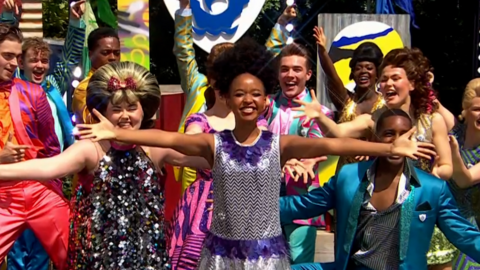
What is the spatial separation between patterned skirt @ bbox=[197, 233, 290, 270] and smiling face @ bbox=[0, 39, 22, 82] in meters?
1.71

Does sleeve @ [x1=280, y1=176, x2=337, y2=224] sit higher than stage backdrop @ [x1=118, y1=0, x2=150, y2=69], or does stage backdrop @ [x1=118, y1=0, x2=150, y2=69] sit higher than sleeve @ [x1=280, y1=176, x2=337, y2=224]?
stage backdrop @ [x1=118, y1=0, x2=150, y2=69]

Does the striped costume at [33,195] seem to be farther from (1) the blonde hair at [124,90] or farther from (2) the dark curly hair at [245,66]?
(2) the dark curly hair at [245,66]

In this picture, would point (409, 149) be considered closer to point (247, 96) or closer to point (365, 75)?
point (247, 96)

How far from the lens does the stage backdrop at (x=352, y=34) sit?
25.9 feet

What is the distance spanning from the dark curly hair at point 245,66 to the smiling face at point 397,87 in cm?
103

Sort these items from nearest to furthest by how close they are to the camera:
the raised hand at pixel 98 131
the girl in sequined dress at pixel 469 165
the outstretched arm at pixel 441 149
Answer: the raised hand at pixel 98 131
the outstretched arm at pixel 441 149
the girl in sequined dress at pixel 469 165

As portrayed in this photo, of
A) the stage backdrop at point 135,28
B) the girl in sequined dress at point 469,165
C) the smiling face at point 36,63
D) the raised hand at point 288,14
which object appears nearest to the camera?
the girl in sequined dress at point 469,165

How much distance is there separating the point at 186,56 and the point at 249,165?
1930 millimetres

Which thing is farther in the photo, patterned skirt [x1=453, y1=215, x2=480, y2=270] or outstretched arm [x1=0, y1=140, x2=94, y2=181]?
patterned skirt [x1=453, y1=215, x2=480, y2=270]

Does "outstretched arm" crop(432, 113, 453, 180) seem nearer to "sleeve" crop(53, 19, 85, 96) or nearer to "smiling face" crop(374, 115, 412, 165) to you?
"smiling face" crop(374, 115, 412, 165)

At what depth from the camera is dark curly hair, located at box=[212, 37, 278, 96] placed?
4.07 m

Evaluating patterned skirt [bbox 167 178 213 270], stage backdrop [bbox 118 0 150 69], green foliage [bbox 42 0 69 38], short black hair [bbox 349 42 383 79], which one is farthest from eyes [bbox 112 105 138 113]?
green foliage [bbox 42 0 69 38]

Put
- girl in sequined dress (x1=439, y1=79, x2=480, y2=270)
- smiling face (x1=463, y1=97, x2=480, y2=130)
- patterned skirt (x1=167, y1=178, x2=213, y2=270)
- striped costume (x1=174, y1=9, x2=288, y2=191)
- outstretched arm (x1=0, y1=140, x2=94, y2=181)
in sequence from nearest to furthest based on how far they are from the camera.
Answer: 1. outstretched arm (x1=0, y1=140, x2=94, y2=181)
2. patterned skirt (x1=167, y1=178, x2=213, y2=270)
3. girl in sequined dress (x1=439, y1=79, x2=480, y2=270)
4. smiling face (x1=463, y1=97, x2=480, y2=130)
5. striped costume (x1=174, y1=9, x2=288, y2=191)

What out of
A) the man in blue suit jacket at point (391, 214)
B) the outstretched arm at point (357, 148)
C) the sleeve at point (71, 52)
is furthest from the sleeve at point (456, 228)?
the sleeve at point (71, 52)
